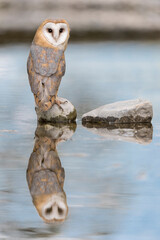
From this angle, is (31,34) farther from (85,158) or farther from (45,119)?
(85,158)

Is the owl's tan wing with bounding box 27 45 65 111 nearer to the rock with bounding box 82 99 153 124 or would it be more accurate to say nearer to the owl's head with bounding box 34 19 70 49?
the owl's head with bounding box 34 19 70 49

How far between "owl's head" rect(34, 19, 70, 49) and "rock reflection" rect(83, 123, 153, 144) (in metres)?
0.73

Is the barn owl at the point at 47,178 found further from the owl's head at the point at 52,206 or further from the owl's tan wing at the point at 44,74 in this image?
the owl's tan wing at the point at 44,74

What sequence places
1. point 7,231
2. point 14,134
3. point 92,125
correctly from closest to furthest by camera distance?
point 7,231 → point 14,134 → point 92,125

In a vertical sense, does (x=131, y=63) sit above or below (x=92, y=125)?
below

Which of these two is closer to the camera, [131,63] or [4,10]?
[131,63]

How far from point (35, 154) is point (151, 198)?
149 centimetres

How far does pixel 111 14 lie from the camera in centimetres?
1909

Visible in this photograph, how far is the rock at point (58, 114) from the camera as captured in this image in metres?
7.32

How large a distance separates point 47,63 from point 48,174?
218cm

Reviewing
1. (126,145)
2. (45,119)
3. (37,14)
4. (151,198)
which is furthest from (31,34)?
(151,198)

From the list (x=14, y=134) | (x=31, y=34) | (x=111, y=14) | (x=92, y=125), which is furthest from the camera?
(x=111, y=14)

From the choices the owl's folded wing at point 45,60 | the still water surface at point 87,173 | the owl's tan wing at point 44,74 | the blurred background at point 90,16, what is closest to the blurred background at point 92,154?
the still water surface at point 87,173

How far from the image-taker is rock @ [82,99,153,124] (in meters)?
7.28
